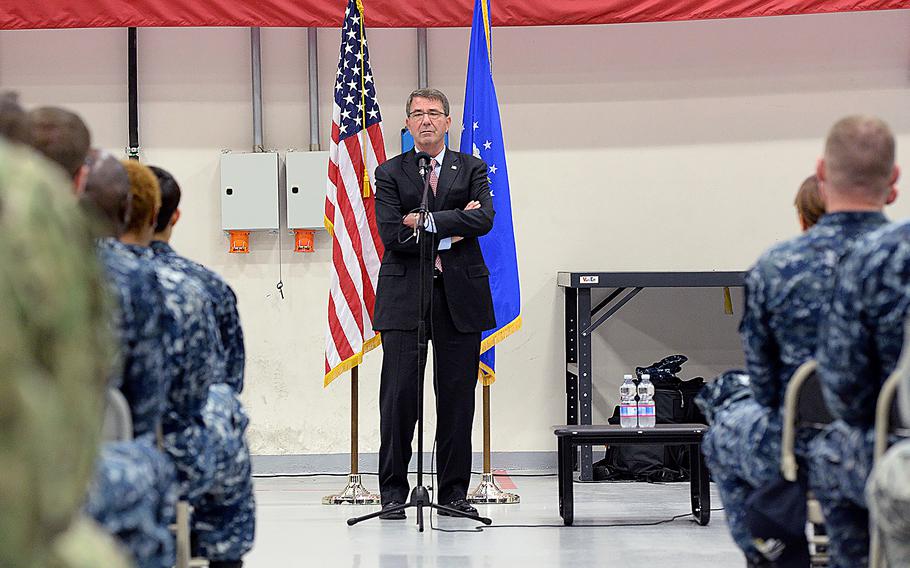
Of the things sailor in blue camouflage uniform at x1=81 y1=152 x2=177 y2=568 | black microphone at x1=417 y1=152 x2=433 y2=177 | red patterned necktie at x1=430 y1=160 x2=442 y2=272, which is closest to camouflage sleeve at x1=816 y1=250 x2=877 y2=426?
sailor in blue camouflage uniform at x1=81 y1=152 x2=177 y2=568

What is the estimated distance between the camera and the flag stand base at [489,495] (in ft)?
20.2

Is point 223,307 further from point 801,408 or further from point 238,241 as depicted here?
point 238,241

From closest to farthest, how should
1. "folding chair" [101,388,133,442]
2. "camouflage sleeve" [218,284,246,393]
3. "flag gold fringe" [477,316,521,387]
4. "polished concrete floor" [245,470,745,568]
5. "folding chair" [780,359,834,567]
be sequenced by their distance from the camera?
"folding chair" [101,388,133,442]
"folding chair" [780,359,834,567]
"camouflage sleeve" [218,284,246,393]
"polished concrete floor" [245,470,745,568]
"flag gold fringe" [477,316,521,387]

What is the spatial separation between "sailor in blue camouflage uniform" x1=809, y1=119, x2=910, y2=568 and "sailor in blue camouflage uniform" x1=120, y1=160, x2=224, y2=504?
4.34ft

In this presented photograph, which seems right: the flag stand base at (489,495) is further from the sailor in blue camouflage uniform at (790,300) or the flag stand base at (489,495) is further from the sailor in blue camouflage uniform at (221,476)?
the sailor in blue camouflage uniform at (790,300)

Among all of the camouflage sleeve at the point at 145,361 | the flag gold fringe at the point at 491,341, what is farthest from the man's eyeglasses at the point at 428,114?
the camouflage sleeve at the point at 145,361

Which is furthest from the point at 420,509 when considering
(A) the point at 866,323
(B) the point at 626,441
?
(A) the point at 866,323

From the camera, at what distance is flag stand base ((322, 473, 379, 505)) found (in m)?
6.15

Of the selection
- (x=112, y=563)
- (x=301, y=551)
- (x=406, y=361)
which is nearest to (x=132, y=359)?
(x=112, y=563)

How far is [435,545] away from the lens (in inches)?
193

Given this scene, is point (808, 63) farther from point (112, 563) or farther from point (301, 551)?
point (112, 563)

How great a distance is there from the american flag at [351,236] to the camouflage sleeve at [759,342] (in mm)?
3491

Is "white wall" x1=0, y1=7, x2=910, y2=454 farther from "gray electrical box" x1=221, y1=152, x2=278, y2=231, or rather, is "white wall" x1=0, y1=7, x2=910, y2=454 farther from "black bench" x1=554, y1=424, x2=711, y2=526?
"black bench" x1=554, y1=424, x2=711, y2=526

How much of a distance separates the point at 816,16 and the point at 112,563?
758 centimetres
